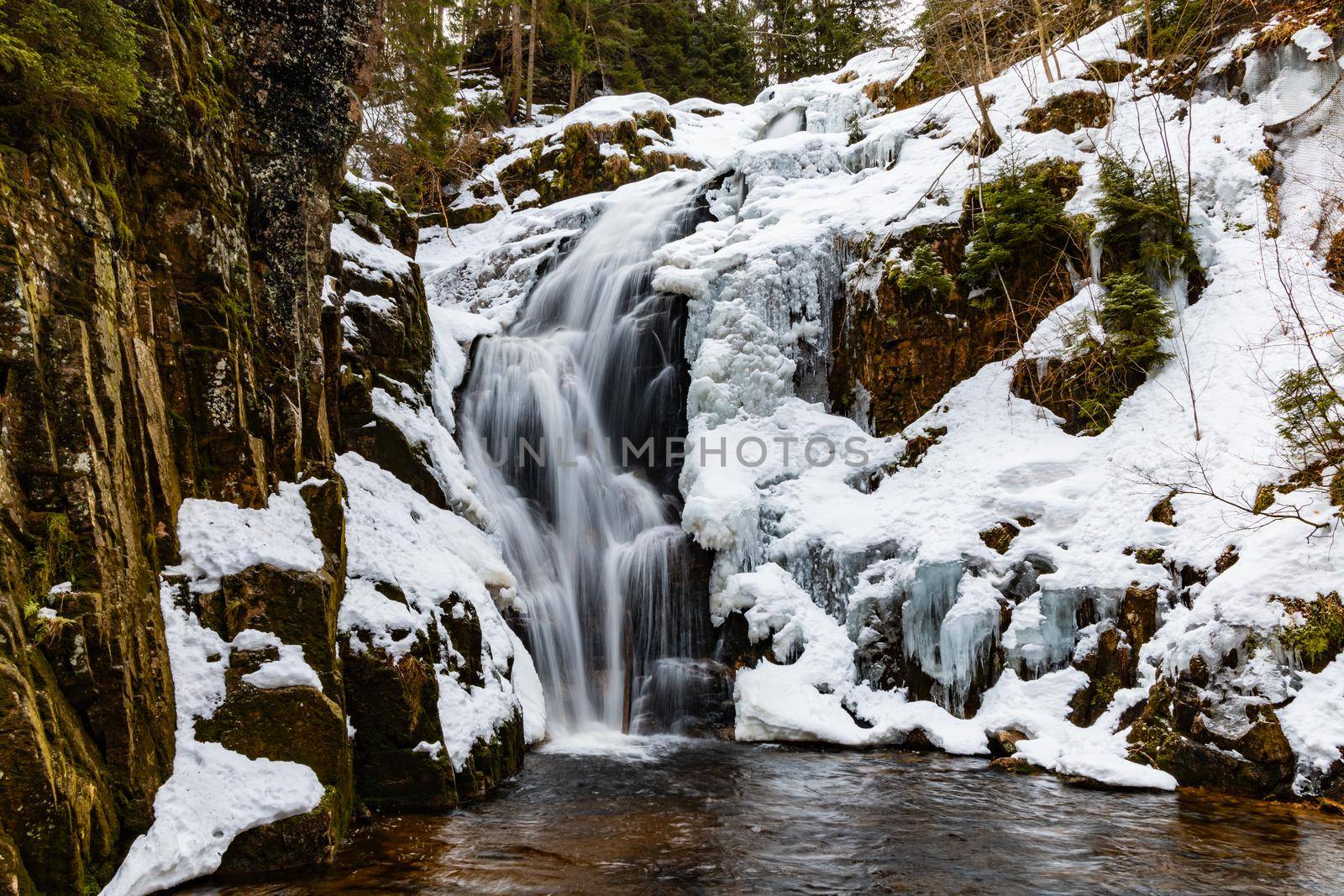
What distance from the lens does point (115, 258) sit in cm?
421


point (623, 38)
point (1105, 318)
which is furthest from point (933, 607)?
point (623, 38)

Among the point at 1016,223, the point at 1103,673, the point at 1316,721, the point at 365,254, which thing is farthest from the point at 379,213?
the point at 1316,721

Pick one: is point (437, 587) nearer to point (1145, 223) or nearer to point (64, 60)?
point (64, 60)

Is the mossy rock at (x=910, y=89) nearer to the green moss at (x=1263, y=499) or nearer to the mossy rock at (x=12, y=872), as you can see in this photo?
the green moss at (x=1263, y=499)

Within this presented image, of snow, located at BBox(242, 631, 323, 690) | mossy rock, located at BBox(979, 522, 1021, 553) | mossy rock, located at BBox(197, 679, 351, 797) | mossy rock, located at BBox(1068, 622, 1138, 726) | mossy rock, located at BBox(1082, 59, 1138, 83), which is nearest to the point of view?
mossy rock, located at BBox(197, 679, 351, 797)

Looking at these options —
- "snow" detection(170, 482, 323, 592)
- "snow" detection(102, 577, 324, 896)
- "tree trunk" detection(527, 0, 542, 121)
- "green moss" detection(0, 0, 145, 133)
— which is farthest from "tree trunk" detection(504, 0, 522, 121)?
"snow" detection(102, 577, 324, 896)

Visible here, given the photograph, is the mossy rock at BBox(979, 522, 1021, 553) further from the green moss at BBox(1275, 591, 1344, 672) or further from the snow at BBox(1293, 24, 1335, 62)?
the snow at BBox(1293, 24, 1335, 62)

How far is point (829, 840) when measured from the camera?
5008mm

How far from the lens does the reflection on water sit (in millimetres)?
4230

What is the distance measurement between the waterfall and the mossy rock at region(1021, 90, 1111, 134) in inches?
232

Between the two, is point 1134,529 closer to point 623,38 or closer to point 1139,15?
point 1139,15

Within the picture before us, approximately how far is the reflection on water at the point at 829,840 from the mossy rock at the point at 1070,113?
9284 mm

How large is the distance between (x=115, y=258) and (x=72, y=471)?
134 cm

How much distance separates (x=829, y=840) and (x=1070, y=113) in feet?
35.8
